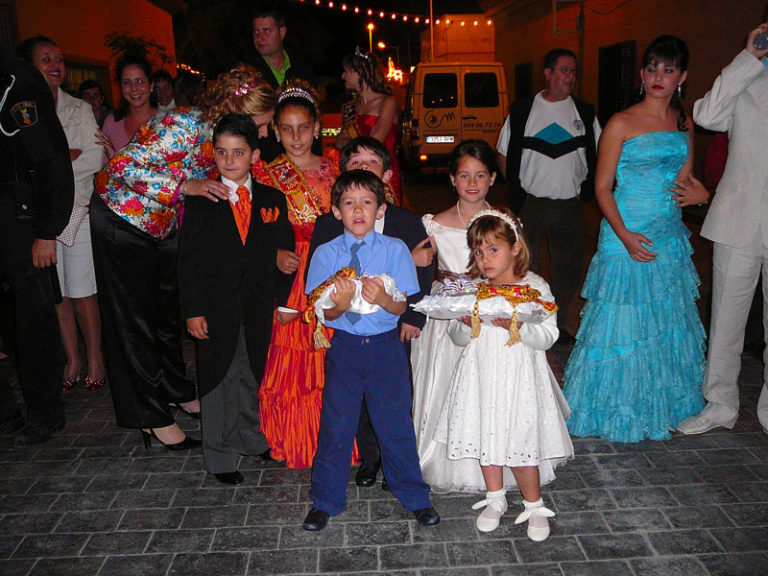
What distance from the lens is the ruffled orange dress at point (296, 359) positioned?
373cm

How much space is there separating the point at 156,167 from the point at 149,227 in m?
0.36

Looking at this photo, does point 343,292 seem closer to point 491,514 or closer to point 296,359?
point 296,359

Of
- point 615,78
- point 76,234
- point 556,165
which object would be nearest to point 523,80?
point 615,78

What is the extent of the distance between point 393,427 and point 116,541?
→ 1.35m

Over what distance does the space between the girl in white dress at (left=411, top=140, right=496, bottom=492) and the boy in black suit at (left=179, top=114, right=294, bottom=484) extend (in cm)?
79

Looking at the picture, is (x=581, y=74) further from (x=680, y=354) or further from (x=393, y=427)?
(x=393, y=427)

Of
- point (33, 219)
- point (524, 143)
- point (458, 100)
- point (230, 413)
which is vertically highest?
point (458, 100)

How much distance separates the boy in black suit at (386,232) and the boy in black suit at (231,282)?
0.92ft

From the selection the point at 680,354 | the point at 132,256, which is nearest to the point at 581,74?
the point at 680,354

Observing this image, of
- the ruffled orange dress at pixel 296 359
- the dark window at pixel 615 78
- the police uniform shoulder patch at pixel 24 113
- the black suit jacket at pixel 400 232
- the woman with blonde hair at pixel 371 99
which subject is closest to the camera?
the black suit jacket at pixel 400 232

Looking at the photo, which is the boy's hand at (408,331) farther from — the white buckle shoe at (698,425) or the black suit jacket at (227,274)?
the white buckle shoe at (698,425)

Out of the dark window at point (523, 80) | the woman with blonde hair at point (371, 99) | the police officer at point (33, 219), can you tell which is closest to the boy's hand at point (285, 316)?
the police officer at point (33, 219)

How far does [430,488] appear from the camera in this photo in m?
3.48

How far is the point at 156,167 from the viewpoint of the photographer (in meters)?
3.64
